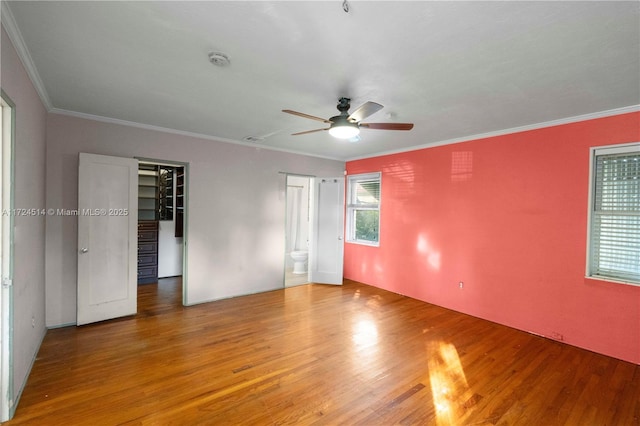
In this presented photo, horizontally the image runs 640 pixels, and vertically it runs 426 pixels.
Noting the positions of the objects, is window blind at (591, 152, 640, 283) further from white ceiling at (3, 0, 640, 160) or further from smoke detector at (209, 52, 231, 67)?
smoke detector at (209, 52, 231, 67)

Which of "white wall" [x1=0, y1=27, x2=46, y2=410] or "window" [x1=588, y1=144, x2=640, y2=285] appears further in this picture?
"window" [x1=588, y1=144, x2=640, y2=285]

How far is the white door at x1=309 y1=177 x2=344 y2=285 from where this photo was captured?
5.64m

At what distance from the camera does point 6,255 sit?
1.94 m

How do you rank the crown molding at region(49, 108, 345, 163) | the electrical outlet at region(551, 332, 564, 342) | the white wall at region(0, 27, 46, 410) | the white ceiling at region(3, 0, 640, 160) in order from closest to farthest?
the white ceiling at region(3, 0, 640, 160)
the white wall at region(0, 27, 46, 410)
the electrical outlet at region(551, 332, 564, 342)
the crown molding at region(49, 108, 345, 163)

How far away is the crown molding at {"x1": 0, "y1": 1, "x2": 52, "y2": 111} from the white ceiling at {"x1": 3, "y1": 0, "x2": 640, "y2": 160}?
0.01m

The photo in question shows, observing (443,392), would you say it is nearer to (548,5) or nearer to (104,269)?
(548,5)

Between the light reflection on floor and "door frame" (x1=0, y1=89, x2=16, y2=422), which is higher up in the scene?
"door frame" (x1=0, y1=89, x2=16, y2=422)

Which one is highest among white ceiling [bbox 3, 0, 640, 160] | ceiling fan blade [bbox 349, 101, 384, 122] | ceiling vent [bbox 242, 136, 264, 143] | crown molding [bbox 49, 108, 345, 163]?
white ceiling [bbox 3, 0, 640, 160]

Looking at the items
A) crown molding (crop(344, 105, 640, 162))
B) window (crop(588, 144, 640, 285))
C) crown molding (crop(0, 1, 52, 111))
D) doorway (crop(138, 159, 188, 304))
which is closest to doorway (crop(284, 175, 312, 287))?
doorway (crop(138, 159, 188, 304))

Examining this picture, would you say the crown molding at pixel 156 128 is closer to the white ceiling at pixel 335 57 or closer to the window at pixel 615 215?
the white ceiling at pixel 335 57

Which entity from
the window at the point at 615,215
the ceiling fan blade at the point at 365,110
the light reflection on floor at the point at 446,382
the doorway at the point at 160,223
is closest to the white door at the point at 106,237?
the doorway at the point at 160,223

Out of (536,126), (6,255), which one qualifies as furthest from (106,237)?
(536,126)

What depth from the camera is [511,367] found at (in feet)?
9.14

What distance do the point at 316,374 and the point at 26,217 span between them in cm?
276
